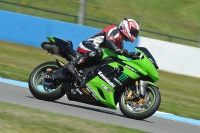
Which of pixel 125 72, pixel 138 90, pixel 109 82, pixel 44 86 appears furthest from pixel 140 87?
A: pixel 44 86

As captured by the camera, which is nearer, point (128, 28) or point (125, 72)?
point (125, 72)

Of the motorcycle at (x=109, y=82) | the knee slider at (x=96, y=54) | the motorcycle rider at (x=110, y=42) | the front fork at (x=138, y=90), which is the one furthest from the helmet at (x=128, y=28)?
the front fork at (x=138, y=90)

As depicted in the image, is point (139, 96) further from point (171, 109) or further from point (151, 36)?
point (151, 36)

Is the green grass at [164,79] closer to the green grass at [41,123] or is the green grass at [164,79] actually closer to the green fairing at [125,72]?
the green fairing at [125,72]

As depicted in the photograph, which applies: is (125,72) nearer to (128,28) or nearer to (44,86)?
(128,28)

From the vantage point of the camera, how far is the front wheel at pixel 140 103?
7.93 m

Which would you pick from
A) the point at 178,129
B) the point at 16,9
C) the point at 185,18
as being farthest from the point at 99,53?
the point at 185,18

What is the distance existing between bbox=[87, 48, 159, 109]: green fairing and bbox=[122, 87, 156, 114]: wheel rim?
0.69 ft

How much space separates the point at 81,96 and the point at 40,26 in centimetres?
1011

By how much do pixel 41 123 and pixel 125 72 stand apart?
2.36 meters

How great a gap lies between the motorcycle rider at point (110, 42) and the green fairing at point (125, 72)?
0.13 m

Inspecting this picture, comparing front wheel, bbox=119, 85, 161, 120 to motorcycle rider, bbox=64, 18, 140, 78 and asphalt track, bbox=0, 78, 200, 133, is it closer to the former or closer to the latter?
asphalt track, bbox=0, 78, 200, 133

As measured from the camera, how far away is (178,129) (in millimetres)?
8109

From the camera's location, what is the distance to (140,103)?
26.5 ft
